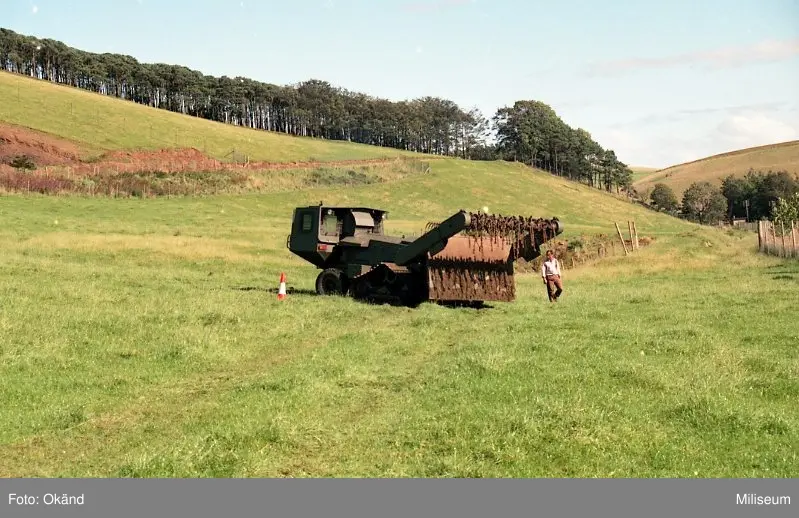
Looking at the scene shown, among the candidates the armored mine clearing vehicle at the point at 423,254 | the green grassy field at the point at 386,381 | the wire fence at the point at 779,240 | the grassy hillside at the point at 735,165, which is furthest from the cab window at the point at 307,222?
the grassy hillside at the point at 735,165

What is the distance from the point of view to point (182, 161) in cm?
7419

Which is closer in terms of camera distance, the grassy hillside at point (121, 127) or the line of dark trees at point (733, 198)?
the grassy hillside at point (121, 127)

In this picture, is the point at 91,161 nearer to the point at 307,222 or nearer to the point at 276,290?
the point at 276,290

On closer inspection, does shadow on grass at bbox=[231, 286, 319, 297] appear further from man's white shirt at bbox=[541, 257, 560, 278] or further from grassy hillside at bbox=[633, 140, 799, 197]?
grassy hillside at bbox=[633, 140, 799, 197]

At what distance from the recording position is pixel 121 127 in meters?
103

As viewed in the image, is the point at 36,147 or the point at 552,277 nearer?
the point at 552,277

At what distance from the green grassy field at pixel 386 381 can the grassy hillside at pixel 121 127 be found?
7076 centimetres

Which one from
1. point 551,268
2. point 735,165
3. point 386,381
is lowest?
point 386,381

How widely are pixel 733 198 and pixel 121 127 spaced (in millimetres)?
113227

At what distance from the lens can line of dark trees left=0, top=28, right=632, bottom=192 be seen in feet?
506

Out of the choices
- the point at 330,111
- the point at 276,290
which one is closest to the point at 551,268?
the point at 276,290

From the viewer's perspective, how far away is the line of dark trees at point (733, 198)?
426 feet

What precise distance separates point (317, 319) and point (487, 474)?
12276 mm

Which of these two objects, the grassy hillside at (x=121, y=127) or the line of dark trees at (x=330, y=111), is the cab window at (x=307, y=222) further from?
the line of dark trees at (x=330, y=111)
